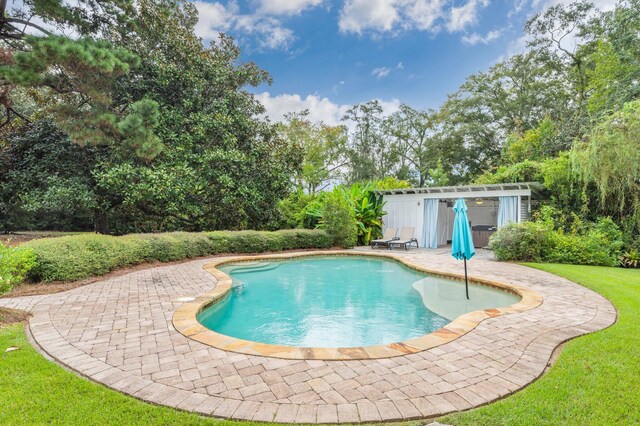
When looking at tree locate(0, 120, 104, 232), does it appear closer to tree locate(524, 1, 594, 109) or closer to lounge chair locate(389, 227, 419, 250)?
lounge chair locate(389, 227, 419, 250)

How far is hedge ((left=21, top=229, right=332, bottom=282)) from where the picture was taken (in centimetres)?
734

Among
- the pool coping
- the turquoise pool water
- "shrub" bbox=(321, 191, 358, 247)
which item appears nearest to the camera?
the pool coping

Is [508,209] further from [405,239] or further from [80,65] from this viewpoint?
[80,65]

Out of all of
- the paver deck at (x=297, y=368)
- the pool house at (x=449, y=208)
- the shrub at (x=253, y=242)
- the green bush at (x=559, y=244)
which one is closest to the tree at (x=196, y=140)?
the shrub at (x=253, y=242)

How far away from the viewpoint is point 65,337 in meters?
4.19

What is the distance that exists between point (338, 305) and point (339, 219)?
825 centimetres

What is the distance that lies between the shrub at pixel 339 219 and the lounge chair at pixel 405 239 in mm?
1984

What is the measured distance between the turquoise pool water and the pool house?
608 centimetres

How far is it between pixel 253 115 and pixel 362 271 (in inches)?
378

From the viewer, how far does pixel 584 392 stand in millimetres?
2814

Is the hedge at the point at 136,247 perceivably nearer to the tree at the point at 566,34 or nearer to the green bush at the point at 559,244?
the green bush at the point at 559,244

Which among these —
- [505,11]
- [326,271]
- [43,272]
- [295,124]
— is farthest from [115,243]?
[295,124]

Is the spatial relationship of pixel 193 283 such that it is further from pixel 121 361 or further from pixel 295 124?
pixel 295 124

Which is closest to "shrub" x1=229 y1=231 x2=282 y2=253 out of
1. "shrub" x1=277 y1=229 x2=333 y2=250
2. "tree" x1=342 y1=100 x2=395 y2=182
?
"shrub" x1=277 y1=229 x2=333 y2=250
